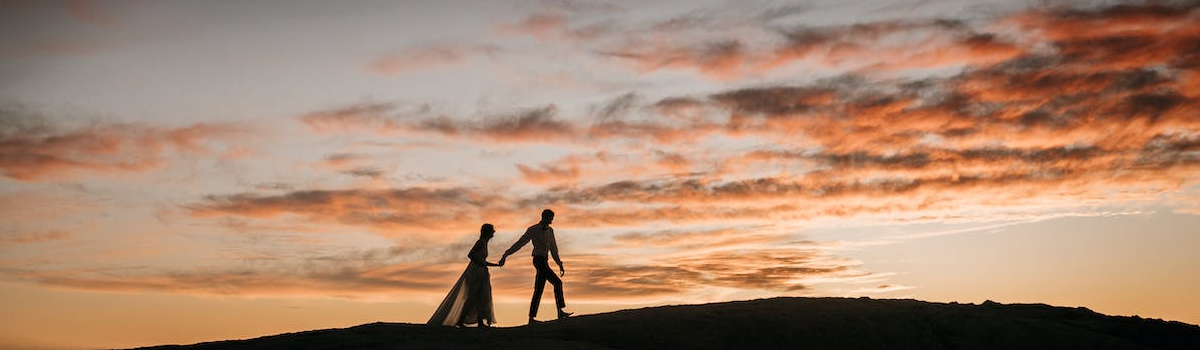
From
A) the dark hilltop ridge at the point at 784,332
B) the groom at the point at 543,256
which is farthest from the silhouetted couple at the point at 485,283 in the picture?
the dark hilltop ridge at the point at 784,332

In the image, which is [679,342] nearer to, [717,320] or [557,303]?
[717,320]

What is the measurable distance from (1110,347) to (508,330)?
10375 millimetres

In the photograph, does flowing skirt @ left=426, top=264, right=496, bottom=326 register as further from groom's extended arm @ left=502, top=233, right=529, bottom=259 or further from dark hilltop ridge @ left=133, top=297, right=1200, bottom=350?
dark hilltop ridge @ left=133, top=297, right=1200, bottom=350

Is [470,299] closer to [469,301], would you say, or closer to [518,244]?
[469,301]

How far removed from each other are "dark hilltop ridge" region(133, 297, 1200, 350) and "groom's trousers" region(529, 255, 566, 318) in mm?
977

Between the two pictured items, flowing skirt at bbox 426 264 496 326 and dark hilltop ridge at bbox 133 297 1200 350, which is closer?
dark hilltop ridge at bbox 133 297 1200 350

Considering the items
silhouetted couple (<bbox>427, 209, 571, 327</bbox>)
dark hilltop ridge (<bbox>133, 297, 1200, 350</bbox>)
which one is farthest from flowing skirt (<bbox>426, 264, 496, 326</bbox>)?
dark hilltop ridge (<bbox>133, 297, 1200, 350</bbox>)

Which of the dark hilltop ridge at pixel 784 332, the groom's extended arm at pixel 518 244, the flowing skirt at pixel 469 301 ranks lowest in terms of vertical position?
the dark hilltop ridge at pixel 784 332

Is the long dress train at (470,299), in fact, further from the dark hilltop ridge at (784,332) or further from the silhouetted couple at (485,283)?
the dark hilltop ridge at (784,332)

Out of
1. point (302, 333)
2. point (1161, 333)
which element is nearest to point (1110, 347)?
point (1161, 333)

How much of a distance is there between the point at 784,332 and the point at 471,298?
6624 mm

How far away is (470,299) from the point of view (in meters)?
19.8

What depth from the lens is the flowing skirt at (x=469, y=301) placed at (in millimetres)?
19766

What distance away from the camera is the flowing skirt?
19766 mm
